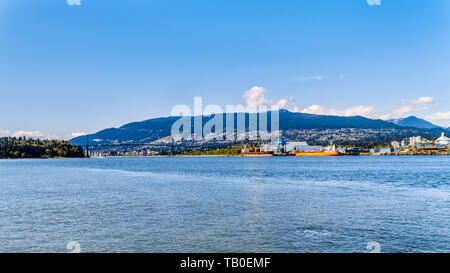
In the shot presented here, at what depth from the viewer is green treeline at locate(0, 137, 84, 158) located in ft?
431

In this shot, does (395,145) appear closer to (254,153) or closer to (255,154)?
(255,154)

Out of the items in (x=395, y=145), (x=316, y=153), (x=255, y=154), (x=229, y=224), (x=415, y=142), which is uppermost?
(x=415, y=142)

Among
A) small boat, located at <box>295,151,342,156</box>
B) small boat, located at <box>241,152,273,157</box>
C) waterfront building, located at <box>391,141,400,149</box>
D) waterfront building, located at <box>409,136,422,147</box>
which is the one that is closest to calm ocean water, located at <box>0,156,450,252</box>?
small boat, located at <box>295,151,342,156</box>

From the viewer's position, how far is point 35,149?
5354 inches

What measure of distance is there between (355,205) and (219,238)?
27.9ft

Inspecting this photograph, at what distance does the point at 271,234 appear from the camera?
10.4 m

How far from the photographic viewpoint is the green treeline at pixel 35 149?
131250 mm

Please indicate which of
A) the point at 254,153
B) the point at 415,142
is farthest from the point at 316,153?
the point at 415,142

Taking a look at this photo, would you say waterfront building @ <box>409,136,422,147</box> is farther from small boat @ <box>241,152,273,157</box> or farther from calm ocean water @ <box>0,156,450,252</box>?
calm ocean water @ <box>0,156,450,252</box>

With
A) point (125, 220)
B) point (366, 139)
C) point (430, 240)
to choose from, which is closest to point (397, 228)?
point (430, 240)
